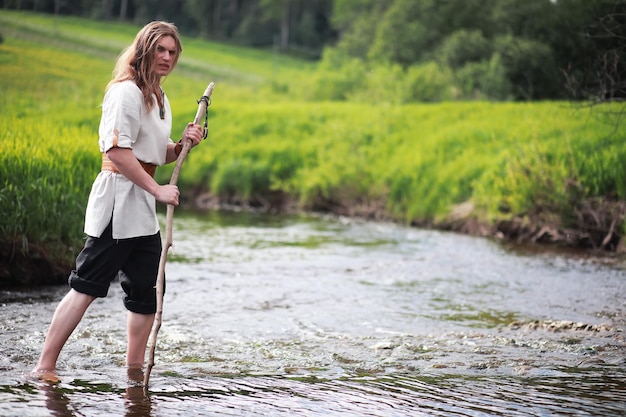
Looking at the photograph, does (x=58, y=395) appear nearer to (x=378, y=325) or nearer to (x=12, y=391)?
(x=12, y=391)

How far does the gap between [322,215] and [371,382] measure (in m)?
12.9

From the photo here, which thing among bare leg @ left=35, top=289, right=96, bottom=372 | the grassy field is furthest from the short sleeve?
the grassy field

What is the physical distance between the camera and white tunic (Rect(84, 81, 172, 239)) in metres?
5.55

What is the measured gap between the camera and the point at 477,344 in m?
7.30

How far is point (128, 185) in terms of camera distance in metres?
5.69

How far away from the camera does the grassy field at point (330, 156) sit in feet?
32.6

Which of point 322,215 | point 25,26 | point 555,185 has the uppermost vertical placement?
point 25,26

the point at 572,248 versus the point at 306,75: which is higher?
the point at 306,75

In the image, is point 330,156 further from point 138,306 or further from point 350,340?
point 138,306

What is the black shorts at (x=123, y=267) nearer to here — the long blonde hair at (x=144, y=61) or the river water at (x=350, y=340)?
the river water at (x=350, y=340)

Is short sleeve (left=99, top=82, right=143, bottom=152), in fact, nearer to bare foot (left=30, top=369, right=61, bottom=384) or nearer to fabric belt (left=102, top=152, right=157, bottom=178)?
fabric belt (left=102, top=152, right=157, bottom=178)

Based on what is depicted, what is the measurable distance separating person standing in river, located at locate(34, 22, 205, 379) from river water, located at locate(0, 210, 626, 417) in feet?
1.98

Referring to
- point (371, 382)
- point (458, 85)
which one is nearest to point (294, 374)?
point (371, 382)

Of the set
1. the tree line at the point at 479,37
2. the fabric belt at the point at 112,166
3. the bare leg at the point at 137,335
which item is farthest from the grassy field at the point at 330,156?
the fabric belt at the point at 112,166
